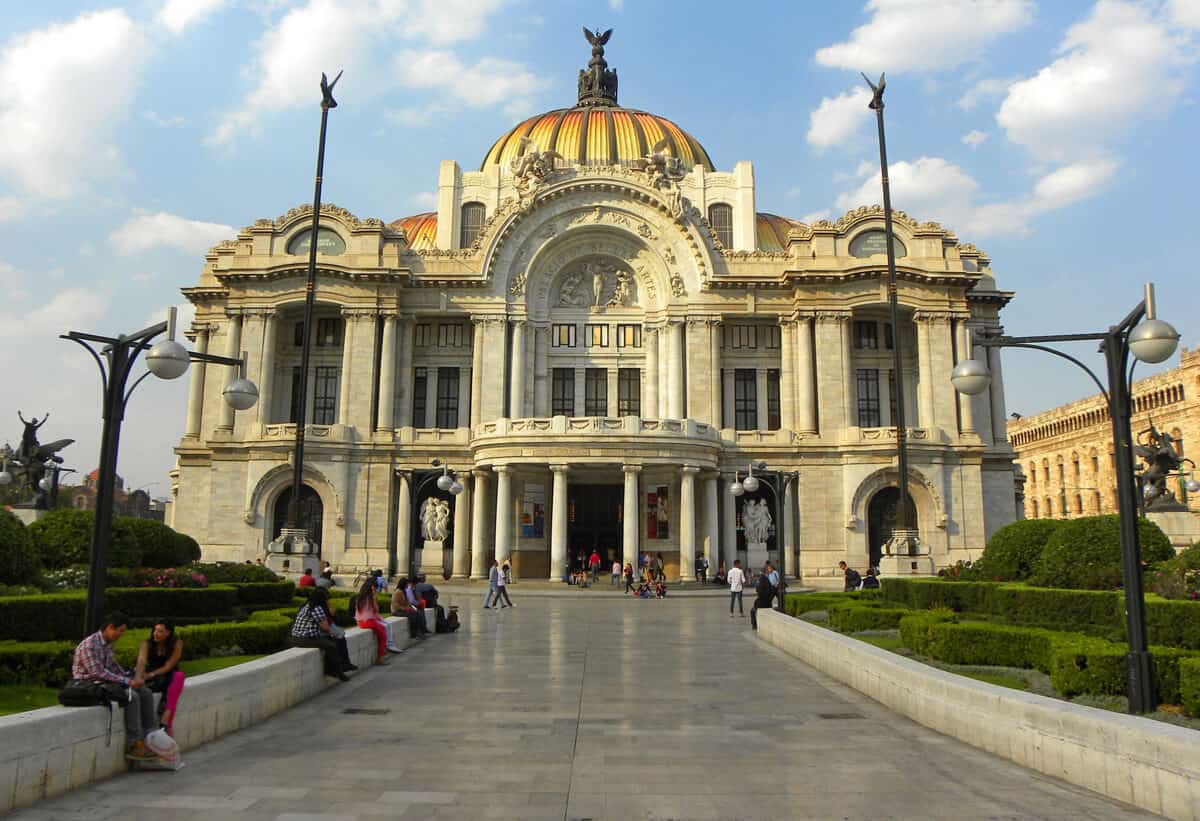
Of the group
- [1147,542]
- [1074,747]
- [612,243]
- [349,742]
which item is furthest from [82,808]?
[612,243]

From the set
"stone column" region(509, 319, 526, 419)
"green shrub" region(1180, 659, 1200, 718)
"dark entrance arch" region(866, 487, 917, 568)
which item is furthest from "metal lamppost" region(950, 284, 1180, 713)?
"stone column" region(509, 319, 526, 419)

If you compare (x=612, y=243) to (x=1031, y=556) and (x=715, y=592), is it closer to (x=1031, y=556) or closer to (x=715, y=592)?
(x=715, y=592)

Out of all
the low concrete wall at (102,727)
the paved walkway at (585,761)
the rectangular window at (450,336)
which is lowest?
the paved walkway at (585,761)

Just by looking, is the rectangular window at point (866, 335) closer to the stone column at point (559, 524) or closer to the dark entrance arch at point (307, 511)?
the stone column at point (559, 524)

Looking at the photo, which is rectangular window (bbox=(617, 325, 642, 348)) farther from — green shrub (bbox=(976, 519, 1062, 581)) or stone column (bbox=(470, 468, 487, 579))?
green shrub (bbox=(976, 519, 1062, 581))

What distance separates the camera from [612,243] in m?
54.9

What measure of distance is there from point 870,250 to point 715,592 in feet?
74.6

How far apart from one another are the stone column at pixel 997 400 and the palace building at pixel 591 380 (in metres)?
0.19

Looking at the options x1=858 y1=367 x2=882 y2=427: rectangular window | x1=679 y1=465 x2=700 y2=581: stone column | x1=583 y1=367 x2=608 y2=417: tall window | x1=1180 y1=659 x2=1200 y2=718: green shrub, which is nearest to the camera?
x1=1180 y1=659 x2=1200 y2=718: green shrub

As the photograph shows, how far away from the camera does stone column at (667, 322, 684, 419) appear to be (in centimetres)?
5216

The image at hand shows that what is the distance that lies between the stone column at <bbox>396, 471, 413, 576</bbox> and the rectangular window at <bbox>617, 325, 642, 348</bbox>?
50.1ft

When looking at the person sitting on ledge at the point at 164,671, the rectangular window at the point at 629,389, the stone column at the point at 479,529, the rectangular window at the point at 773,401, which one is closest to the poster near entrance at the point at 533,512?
the stone column at the point at 479,529

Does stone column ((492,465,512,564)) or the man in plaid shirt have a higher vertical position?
stone column ((492,465,512,564))

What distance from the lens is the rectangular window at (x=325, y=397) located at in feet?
178
